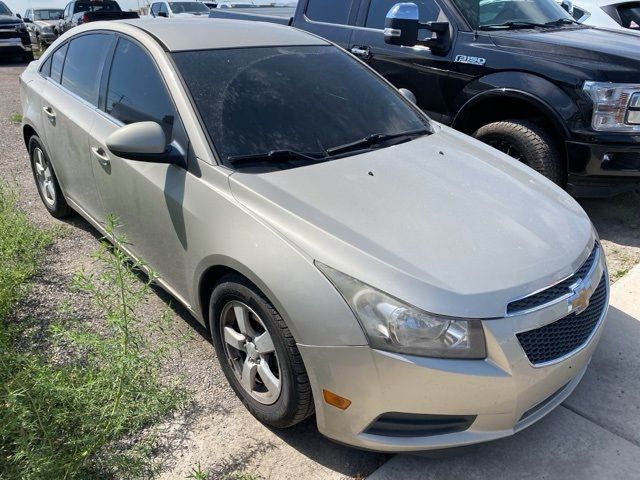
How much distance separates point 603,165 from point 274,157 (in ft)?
9.16

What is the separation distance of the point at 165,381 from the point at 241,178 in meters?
1.14

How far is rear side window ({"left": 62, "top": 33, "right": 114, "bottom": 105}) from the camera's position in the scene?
11.6 ft

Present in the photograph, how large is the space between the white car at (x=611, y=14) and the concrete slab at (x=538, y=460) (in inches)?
248

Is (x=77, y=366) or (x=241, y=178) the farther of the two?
(x=77, y=366)

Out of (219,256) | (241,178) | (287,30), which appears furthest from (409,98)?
(219,256)

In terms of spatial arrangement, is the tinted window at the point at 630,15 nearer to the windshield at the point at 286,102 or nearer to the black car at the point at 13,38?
the windshield at the point at 286,102

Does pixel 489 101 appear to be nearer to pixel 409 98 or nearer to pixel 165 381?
pixel 409 98

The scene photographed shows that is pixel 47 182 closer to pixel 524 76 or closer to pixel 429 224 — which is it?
pixel 429 224

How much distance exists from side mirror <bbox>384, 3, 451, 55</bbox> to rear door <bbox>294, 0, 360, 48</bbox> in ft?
2.86

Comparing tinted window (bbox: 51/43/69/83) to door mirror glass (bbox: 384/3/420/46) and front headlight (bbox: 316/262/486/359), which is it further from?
front headlight (bbox: 316/262/486/359)

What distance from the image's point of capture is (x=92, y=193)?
3.57 m

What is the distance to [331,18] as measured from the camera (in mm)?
5789

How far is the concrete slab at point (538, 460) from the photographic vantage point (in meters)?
2.31

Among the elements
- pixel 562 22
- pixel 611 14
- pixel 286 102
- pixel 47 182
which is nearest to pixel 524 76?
pixel 562 22
